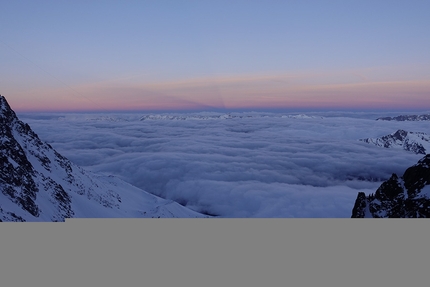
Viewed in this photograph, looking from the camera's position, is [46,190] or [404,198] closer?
[404,198]

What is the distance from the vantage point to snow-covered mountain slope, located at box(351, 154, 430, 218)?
67.2ft

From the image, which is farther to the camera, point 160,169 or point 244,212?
point 160,169

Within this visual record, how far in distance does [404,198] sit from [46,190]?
3095cm

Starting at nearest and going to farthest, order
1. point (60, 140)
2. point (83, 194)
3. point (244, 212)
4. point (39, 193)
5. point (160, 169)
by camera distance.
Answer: point (39, 193) → point (83, 194) → point (244, 212) → point (160, 169) → point (60, 140)

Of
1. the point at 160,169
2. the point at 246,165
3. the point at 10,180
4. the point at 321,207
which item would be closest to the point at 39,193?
the point at 10,180

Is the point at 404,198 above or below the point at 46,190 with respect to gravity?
below

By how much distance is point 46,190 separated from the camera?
28547mm

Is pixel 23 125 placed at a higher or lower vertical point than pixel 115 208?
higher

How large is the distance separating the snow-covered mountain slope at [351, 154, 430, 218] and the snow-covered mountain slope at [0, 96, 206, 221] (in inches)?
990

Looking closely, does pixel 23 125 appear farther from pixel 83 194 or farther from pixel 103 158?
pixel 103 158

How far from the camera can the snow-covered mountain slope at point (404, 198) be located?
806 inches

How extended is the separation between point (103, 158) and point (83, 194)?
373 ft

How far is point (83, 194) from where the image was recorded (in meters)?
35.8

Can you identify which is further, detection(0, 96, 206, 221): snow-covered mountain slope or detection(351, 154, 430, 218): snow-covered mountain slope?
detection(0, 96, 206, 221): snow-covered mountain slope
